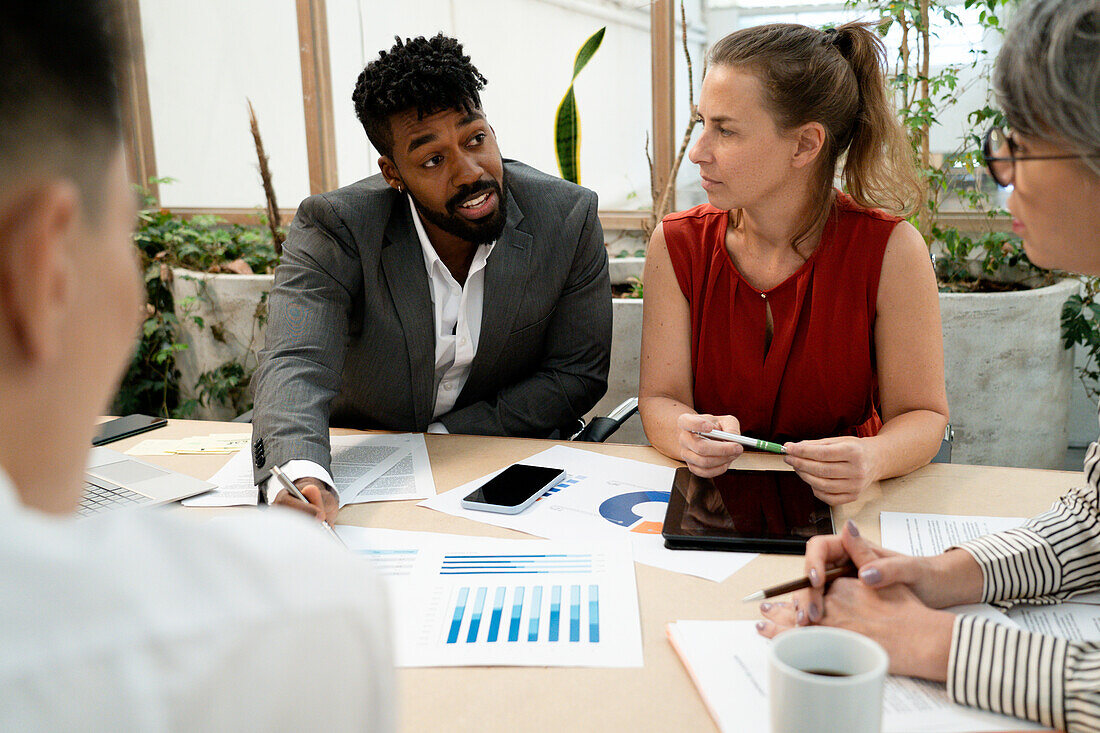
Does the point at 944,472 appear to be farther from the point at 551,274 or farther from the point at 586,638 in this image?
the point at 551,274

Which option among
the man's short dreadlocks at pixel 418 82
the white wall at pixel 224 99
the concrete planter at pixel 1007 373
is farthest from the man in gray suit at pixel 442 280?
the white wall at pixel 224 99

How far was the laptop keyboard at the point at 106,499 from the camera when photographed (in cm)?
146

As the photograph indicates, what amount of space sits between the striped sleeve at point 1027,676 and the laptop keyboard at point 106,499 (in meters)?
1.31

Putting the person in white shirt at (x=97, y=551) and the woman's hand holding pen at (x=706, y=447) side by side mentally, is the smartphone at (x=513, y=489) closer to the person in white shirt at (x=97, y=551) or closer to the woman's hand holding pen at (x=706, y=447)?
the woman's hand holding pen at (x=706, y=447)

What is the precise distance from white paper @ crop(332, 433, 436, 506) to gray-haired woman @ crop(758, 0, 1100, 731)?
722 mm

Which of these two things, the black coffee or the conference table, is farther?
the conference table

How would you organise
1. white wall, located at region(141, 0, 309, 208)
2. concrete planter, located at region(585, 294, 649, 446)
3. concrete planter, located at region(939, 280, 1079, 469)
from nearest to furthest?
concrete planter, located at region(939, 280, 1079, 469), concrete planter, located at region(585, 294, 649, 446), white wall, located at region(141, 0, 309, 208)

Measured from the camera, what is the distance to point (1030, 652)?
88 cm

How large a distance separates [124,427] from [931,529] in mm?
1692

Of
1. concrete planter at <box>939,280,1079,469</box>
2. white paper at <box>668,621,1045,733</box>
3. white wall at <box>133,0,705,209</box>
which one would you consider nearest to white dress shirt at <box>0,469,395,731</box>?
white paper at <box>668,621,1045,733</box>

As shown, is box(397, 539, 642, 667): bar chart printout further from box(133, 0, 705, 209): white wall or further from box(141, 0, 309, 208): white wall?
box(141, 0, 309, 208): white wall

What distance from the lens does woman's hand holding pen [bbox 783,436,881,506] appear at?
1377 mm

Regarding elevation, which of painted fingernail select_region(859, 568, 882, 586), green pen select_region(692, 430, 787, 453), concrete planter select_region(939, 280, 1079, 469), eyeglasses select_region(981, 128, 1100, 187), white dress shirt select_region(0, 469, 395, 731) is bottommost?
concrete planter select_region(939, 280, 1079, 469)

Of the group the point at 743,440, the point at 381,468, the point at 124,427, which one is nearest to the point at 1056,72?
the point at 743,440
